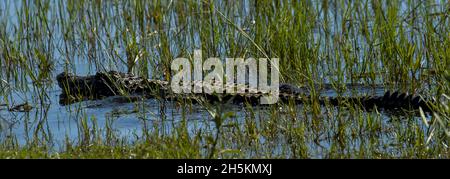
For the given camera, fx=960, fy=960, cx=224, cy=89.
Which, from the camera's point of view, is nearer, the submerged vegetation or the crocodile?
the submerged vegetation

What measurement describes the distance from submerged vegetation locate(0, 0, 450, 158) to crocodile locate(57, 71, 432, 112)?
10 centimetres

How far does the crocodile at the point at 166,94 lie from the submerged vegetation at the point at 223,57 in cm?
10

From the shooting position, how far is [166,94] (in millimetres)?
8258

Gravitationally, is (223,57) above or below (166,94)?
above

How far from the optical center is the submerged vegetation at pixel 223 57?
639 centimetres

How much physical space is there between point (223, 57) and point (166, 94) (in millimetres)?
1081

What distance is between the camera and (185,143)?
20.0ft

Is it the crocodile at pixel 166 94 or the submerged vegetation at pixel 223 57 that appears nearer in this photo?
the submerged vegetation at pixel 223 57

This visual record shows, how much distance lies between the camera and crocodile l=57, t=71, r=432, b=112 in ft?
24.3

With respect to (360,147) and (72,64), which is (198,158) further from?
(72,64)

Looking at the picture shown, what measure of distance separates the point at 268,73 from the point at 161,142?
2733 mm

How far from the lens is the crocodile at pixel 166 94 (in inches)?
292

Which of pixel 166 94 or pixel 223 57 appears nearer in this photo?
pixel 166 94

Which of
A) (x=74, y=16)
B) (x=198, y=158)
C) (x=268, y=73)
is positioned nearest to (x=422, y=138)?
(x=198, y=158)
